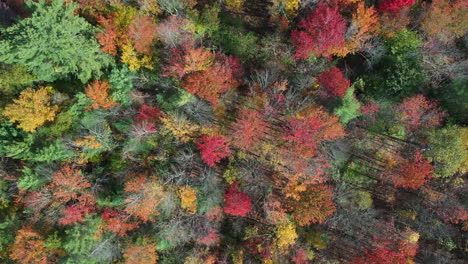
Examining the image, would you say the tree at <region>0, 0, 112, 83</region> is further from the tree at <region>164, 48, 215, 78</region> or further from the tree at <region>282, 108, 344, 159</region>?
the tree at <region>282, 108, 344, 159</region>

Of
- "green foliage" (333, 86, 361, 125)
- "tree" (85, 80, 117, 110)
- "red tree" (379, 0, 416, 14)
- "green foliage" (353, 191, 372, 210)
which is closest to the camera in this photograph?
"green foliage" (333, 86, 361, 125)

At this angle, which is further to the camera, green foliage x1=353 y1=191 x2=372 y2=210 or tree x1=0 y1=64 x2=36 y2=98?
green foliage x1=353 y1=191 x2=372 y2=210

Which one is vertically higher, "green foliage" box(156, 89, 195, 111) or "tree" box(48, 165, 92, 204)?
"green foliage" box(156, 89, 195, 111)

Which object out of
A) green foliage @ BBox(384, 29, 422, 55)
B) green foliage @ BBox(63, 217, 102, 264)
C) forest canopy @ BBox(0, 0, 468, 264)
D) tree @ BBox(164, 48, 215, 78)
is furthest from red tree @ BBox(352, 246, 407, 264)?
green foliage @ BBox(63, 217, 102, 264)

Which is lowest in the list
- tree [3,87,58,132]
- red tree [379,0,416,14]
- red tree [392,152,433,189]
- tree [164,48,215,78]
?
tree [3,87,58,132]

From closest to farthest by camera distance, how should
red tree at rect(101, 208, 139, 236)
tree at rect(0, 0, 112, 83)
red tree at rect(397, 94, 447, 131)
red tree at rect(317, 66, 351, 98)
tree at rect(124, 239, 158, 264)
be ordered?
tree at rect(0, 0, 112, 83), red tree at rect(317, 66, 351, 98), red tree at rect(397, 94, 447, 131), tree at rect(124, 239, 158, 264), red tree at rect(101, 208, 139, 236)
